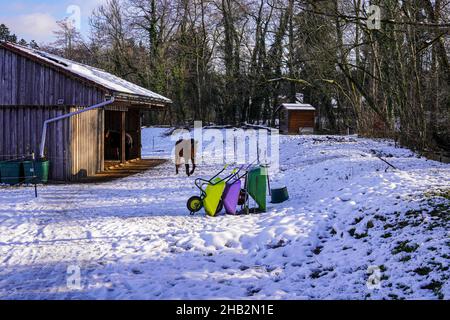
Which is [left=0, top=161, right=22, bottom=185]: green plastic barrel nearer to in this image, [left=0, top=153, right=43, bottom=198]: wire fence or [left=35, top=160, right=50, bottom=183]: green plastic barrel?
[left=0, top=153, right=43, bottom=198]: wire fence

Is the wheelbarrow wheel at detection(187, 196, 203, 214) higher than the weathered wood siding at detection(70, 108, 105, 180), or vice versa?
the weathered wood siding at detection(70, 108, 105, 180)

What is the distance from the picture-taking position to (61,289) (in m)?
5.53

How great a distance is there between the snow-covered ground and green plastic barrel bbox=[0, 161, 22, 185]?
2.66 m

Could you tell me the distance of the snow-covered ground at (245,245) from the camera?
5488mm

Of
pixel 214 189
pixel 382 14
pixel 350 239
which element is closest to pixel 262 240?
pixel 350 239

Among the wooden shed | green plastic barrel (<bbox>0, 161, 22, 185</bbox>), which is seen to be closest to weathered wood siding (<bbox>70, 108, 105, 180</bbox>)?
green plastic barrel (<bbox>0, 161, 22, 185</bbox>)

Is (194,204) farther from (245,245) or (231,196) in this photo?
(245,245)

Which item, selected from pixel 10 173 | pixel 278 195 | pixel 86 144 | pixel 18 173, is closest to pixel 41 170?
pixel 18 173

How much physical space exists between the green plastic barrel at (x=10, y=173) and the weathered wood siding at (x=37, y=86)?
84.6 inches

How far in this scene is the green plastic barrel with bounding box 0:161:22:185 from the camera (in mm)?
14398

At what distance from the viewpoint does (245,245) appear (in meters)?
7.56

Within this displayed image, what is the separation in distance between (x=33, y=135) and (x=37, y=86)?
1.67 meters

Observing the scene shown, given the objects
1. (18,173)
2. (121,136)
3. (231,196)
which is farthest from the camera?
(121,136)
